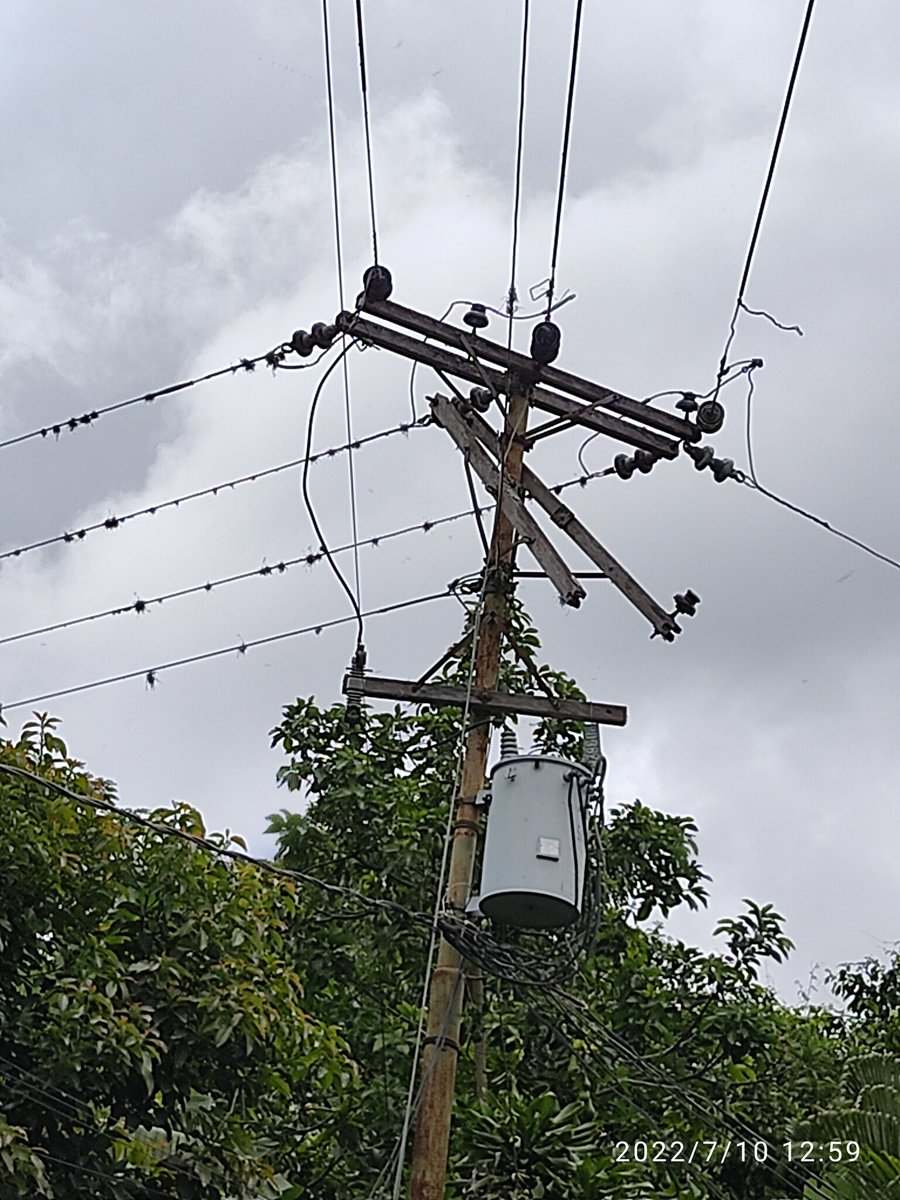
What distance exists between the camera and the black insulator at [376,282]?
661 centimetres

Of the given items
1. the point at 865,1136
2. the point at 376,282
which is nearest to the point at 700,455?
the point at 376,282

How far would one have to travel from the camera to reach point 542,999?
7.62m

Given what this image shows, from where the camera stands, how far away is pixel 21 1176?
4844 mm

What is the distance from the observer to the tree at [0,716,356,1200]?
5336 millimetres

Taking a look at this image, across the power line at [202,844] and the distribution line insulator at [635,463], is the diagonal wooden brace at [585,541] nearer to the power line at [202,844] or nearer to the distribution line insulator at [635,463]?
the distribution line insulator at [635,463]

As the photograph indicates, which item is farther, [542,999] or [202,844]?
Answer: [542,999]

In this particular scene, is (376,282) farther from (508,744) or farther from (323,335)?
(508,744)

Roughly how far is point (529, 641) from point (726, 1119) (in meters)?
3.60

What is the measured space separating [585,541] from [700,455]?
0.96 metres

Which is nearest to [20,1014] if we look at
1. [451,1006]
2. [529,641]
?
[451,1006]

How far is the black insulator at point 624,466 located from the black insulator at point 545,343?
71cm
